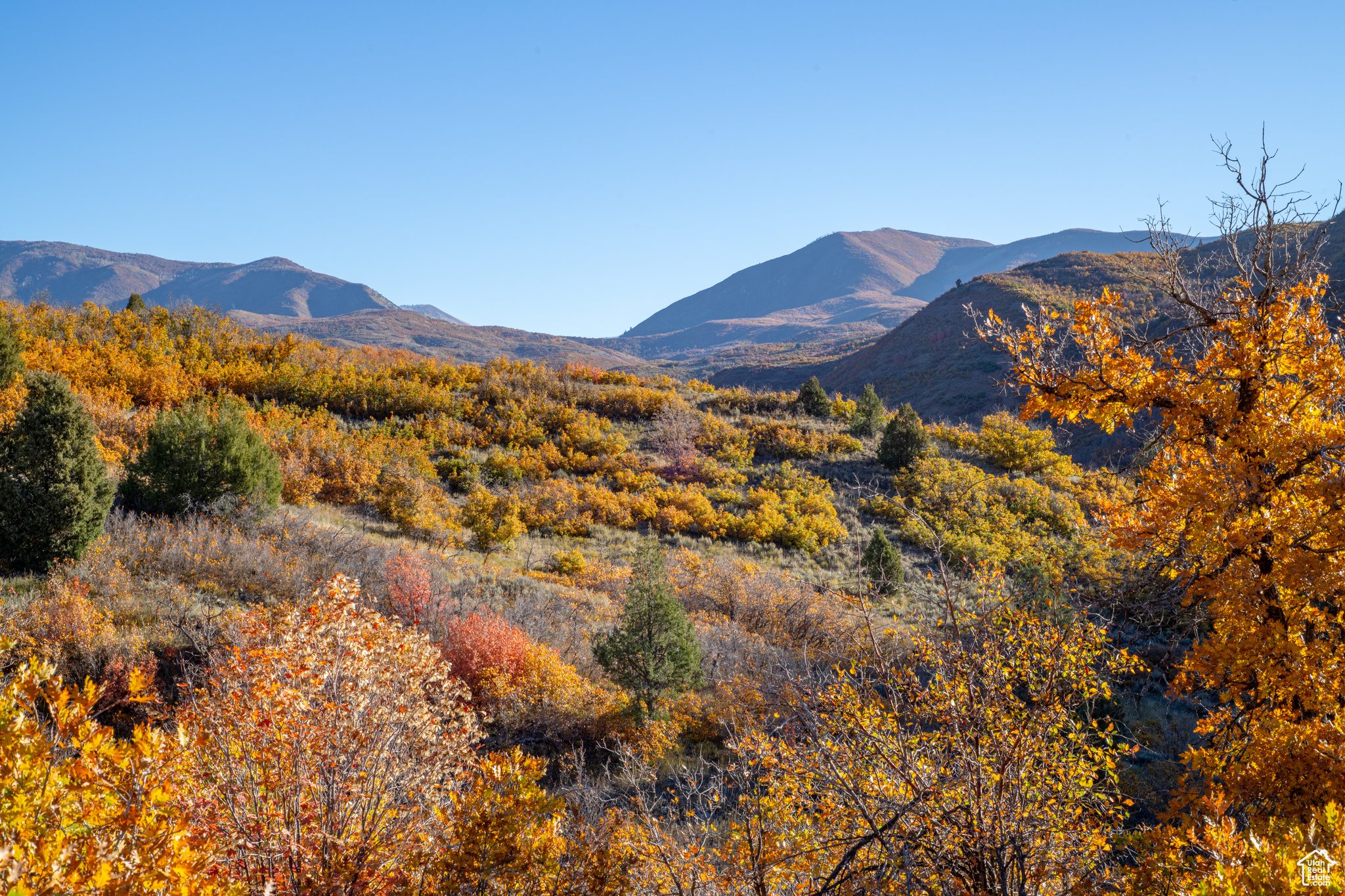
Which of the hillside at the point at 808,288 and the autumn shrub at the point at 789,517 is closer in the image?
the autumn shrub at the point at 789,517

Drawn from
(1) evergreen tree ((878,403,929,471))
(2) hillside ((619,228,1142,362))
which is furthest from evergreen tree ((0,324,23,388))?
(2) hillside ((619,228,1142,362))

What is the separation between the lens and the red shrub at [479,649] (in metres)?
9.66

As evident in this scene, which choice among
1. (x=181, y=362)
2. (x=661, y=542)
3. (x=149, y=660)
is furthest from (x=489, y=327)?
(x=149, y=660)

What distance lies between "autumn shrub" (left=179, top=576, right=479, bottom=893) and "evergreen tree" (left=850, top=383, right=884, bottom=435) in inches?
929

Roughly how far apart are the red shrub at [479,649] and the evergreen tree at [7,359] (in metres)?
15.4

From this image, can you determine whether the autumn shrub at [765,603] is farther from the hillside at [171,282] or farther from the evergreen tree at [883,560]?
the hillside at [171,282]

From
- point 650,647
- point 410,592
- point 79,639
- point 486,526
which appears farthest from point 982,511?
point 79,639

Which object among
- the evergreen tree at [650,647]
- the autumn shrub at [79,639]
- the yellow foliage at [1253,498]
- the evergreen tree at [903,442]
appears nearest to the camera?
the yellow foliage at [1253,498]

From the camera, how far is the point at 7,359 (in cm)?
1653

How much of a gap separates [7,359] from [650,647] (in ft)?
62.7

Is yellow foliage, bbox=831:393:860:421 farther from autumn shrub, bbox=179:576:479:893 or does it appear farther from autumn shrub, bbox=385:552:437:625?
autumn shrub, bbox=179:576:479:893

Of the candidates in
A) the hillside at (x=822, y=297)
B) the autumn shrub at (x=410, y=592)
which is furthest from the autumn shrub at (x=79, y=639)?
the hillside at (x=822, y=297)

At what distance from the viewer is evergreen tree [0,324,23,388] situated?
16.3m

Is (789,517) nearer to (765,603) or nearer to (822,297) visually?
(765,603)
